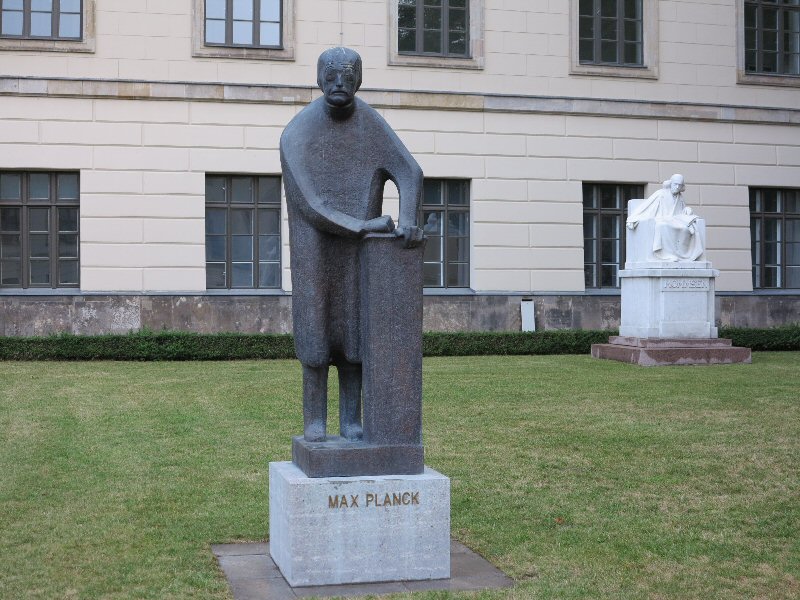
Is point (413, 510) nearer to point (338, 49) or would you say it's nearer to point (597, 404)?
point (338, 49)

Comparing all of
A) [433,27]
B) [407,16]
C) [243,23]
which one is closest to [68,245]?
[243,23]

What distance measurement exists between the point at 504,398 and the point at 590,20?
48.9 ft

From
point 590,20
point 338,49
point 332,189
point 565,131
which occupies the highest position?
point 590,20

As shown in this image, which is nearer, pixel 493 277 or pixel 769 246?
pixel 493 277

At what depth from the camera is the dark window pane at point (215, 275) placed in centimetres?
2598

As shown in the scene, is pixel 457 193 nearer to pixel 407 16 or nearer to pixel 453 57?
pixel 453 57

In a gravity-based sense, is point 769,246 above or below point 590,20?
below

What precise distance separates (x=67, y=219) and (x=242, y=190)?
3725mm

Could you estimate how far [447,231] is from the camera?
27.2m

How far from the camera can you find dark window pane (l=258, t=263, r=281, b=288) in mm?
26250

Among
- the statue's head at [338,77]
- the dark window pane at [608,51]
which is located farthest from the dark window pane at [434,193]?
the statue's head at [338,77]

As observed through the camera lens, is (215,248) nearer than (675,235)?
No

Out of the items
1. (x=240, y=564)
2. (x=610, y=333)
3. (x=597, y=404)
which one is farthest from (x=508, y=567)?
(x=610, y=333)

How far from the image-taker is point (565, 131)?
90.5 ft
